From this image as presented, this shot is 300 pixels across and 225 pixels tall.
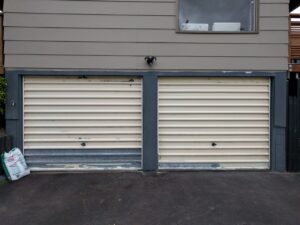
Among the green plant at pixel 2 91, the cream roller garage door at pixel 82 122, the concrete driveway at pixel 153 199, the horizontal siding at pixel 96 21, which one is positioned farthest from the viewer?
the cream roller garage door at pixel 82 122

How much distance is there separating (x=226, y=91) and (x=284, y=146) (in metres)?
1.48

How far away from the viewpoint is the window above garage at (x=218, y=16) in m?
4.85

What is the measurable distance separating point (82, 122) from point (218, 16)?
3220 millimetres

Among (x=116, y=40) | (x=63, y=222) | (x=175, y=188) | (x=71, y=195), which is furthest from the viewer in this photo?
(x=116, y=40)

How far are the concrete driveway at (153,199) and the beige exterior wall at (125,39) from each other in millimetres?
1970

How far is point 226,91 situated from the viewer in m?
4.89

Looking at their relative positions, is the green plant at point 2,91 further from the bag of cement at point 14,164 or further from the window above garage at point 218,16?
the window above garage at point 218,16

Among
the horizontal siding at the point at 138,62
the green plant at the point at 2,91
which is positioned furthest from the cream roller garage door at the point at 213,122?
the green plant at the point at 2,91

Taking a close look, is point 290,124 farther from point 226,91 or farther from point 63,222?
point 63,222

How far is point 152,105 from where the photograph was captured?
477cm

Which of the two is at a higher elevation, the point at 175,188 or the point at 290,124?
the point at 290,124

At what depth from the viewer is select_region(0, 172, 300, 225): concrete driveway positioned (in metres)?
3.10

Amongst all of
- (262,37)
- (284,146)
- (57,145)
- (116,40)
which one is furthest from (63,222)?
(262,37)

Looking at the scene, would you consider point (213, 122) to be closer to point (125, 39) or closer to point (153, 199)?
point (153, 199)
